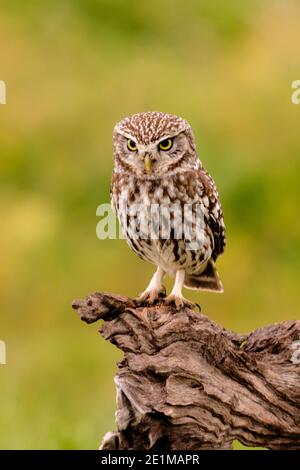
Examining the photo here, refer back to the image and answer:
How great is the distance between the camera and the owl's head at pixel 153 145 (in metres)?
5.80

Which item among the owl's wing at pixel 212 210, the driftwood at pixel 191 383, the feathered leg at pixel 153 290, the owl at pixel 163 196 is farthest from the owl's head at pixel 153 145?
the driftwood at pixel 191 383

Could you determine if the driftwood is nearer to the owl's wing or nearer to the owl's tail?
the owl's wing

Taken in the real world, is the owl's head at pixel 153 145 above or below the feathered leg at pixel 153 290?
above

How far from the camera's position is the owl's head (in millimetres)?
5805

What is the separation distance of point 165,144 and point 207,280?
1055 millimetres

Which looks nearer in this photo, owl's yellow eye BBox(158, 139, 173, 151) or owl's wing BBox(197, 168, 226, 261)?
owl's yellow eye BBox(158, 139, 173, 151)

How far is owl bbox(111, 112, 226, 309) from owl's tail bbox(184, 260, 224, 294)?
303 mm

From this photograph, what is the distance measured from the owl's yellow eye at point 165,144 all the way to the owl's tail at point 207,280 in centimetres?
88

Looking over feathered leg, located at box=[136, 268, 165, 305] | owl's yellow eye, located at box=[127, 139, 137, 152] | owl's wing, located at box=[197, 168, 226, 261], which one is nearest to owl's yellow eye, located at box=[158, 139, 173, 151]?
→ owl's yellow eye, located at box=[127, 139, 137, 152]

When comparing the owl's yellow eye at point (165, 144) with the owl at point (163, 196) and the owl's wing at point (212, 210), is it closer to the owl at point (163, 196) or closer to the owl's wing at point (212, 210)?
the owl at point (163, 196)

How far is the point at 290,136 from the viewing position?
11.2m

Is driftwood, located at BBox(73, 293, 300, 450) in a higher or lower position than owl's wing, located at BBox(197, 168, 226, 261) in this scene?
lower

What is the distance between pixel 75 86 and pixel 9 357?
323cm

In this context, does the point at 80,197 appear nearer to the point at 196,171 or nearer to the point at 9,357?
the point at 9,357
